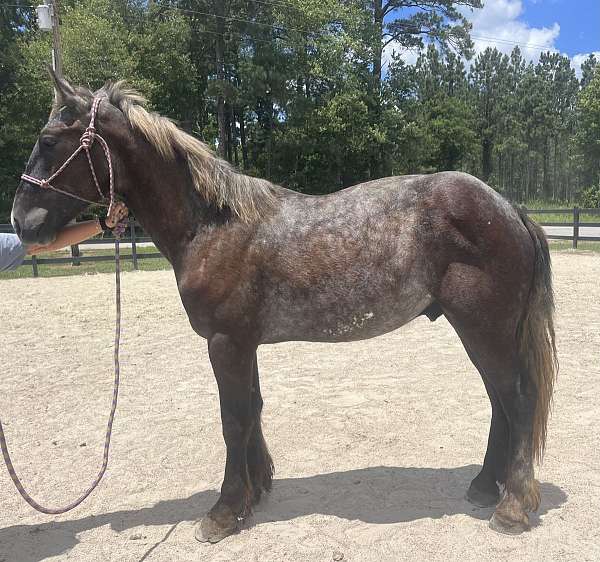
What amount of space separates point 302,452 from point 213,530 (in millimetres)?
1100

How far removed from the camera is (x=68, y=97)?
2.49 m

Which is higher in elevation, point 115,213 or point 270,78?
point 270,78

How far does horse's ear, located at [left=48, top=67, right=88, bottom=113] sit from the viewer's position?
8.13 feet

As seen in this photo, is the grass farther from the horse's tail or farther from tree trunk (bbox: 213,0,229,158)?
tree trunk (bbox: 213,0,229,158)

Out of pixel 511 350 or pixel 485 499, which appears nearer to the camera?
pixel 511 350

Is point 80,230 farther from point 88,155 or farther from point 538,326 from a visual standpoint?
point 538,326

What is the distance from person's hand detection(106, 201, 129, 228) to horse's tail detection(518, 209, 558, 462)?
2.17 meters

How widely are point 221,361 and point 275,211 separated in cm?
87

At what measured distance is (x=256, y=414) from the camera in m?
3.05

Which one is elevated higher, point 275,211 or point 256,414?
point 275,211

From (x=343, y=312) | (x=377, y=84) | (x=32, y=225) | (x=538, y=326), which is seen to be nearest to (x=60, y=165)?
(x=32, y=225)

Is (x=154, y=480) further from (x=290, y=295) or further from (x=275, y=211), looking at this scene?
(x=275, y=211)

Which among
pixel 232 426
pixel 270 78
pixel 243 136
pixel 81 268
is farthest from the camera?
→ pixel 243 136

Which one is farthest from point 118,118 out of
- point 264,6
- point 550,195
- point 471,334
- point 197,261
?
point 550,195
